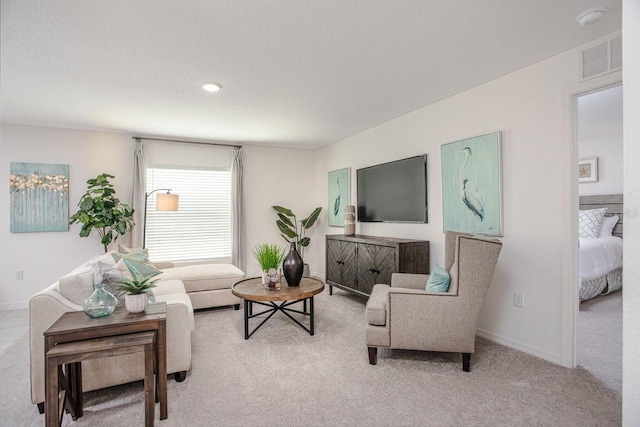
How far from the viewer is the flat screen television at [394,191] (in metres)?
3.83

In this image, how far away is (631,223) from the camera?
96 centimetres

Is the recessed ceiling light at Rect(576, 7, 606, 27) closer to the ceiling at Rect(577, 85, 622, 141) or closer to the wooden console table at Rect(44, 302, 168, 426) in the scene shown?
the ceiling at Rect(577, 85, 622, 141)

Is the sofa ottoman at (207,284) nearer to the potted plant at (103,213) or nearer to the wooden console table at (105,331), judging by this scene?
the potted plant at (103,213)

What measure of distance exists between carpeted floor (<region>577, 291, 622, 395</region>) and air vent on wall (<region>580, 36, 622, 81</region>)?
2.18m

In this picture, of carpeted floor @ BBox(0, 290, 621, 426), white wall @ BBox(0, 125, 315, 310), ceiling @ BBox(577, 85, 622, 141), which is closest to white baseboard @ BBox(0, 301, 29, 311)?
white wall @ BBox(0, 125, 315, 310)

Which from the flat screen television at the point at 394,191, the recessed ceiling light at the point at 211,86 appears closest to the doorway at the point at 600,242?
the flat screen television at the point at 394,191

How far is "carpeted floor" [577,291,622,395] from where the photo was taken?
2.38 meters

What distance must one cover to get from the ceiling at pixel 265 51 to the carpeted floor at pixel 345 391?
2.45m

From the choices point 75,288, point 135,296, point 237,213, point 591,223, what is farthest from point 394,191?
point 75,288

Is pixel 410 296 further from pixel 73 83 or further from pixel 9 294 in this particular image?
pixel 9 294

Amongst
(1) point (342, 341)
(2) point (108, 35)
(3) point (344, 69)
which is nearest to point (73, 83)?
(2) point (108, 35)

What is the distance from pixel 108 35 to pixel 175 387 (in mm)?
2483

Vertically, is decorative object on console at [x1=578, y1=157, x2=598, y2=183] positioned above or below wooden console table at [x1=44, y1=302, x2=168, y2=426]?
above

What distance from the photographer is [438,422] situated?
1837 millimetres
